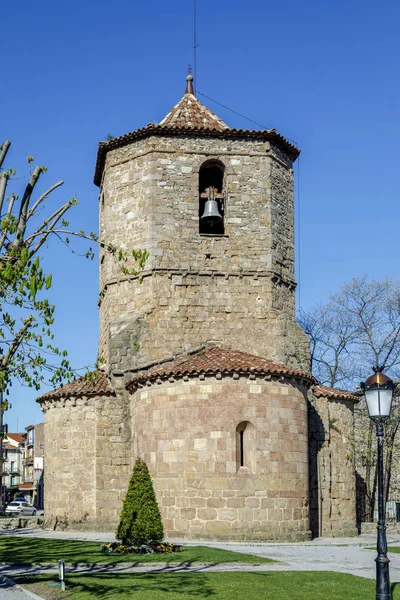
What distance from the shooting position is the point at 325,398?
26094 mm

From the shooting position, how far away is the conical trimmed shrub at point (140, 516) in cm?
1881

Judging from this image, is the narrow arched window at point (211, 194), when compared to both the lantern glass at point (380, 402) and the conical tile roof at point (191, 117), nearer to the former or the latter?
the conical tile roof at point (191, 117)

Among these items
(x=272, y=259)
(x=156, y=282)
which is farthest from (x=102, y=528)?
(x=272, y=259)

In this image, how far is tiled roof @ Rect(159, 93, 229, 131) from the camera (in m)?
26.5

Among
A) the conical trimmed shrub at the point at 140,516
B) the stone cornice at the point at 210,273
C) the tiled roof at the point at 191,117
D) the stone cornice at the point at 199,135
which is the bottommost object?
the conical trimmed shrub at the point at 140,516

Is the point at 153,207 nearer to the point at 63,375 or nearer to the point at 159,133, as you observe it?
the point at 159,133

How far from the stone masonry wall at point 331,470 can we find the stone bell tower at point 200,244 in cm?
203

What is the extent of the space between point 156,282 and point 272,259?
390cm

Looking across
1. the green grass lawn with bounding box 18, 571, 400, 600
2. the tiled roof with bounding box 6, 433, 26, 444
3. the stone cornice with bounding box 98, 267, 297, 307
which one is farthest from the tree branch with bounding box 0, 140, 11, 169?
the tiled roof with bounding box 6, 433, 26, 444

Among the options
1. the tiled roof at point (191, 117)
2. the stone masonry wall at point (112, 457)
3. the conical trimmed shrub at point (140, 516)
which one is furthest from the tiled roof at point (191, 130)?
the conical trimmed shrub at point (140, 516)

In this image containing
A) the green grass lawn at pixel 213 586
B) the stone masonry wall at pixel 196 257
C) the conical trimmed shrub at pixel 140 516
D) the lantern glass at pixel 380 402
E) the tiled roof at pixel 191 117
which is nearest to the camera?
the green grass lawn at pixel 213 586

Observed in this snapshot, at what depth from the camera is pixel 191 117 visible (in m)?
27.7

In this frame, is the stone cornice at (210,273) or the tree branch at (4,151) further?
the stone cornice at (210,273)

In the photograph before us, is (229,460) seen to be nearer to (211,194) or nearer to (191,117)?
(211,194)
